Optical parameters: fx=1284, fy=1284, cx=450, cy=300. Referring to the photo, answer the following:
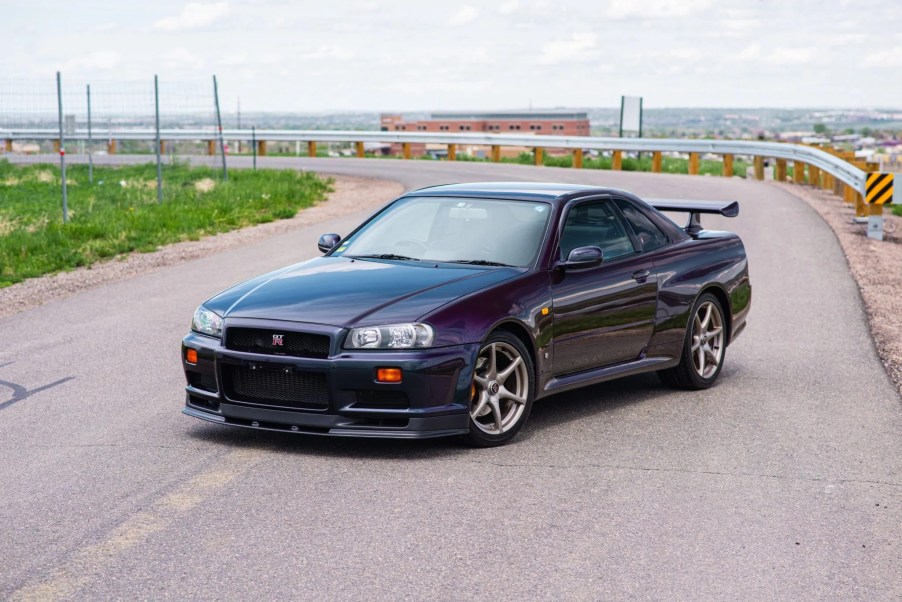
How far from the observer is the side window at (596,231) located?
8023 mm

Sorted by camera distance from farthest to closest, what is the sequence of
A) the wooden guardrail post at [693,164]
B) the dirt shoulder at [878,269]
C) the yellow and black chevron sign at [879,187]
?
the wooden guardrail post at [693,164], the yellow and black chevron sign at [879,187], the dirt shoulder at [878,269]

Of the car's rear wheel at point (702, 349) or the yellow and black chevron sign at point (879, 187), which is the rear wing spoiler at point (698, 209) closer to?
the car's rear wheel at point (702, 349)

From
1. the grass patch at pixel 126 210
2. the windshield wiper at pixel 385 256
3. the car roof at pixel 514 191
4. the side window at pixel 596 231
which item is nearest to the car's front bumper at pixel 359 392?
the windshield wiper at pixel 385 256

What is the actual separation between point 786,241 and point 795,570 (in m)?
13.7

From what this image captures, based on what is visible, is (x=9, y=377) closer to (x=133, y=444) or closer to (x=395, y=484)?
(x=133, y=444)

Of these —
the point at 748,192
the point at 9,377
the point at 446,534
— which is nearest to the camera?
the point at 446,534

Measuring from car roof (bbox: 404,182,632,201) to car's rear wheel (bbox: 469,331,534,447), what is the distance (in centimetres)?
129

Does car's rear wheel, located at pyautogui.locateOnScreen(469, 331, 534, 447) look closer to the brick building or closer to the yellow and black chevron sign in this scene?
the yellow and black chevron sign

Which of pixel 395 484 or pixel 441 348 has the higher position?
pixel 441 348

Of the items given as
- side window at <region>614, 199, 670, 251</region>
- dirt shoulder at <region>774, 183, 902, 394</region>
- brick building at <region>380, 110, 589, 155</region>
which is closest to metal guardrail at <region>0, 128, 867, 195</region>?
dirt shoulder at <region>774, 183, 902, 394</region>

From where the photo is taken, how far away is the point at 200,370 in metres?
7.05

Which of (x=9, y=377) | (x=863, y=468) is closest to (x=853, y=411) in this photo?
(x=863, y=468)

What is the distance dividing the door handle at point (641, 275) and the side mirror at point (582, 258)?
0.72 metres

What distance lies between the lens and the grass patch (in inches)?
656
